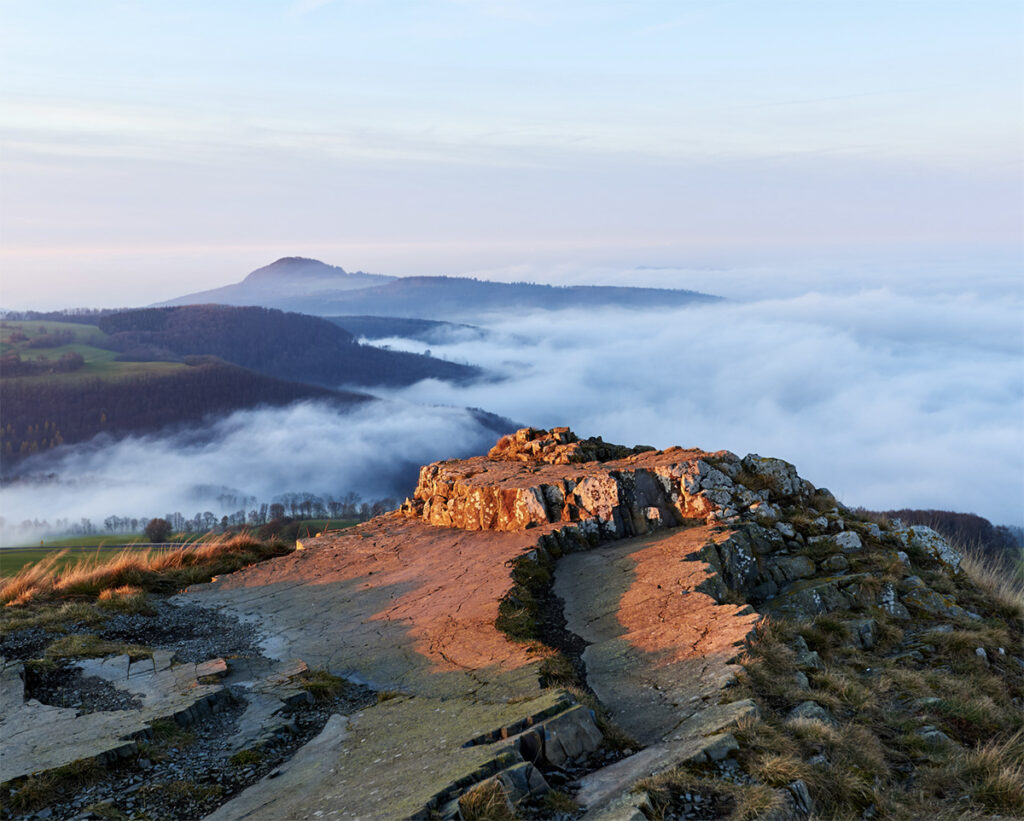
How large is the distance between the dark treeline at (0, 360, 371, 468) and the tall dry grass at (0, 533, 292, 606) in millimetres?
172999

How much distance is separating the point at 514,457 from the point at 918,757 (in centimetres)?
1377

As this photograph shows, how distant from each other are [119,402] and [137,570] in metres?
177

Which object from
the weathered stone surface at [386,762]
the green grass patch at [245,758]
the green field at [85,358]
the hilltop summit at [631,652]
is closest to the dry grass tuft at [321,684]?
the hilltop summit at [631,652]

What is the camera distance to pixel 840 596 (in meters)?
14.0

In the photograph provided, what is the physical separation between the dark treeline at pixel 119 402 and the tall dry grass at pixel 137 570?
6811 inches

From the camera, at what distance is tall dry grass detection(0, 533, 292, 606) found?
16.3 metres

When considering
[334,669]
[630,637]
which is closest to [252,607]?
[334,669]

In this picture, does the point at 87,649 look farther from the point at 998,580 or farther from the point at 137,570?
the point at 998,580

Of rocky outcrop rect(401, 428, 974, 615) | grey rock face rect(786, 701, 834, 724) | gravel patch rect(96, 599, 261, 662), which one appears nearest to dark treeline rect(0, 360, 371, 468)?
gravel patch rect(96, 599, 261, 662)

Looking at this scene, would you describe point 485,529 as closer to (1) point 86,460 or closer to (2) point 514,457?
(2) point 514,457

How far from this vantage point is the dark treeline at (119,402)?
167 meters

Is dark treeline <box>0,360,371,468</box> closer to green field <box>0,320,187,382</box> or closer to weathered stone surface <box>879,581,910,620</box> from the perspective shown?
green field <box>0,320,187,382</box>

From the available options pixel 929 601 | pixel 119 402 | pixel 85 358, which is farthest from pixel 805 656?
pixel 85 358

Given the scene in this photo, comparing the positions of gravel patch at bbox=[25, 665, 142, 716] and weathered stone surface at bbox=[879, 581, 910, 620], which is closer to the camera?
gravel patch at bbox=[25, 665, 142, 716]
